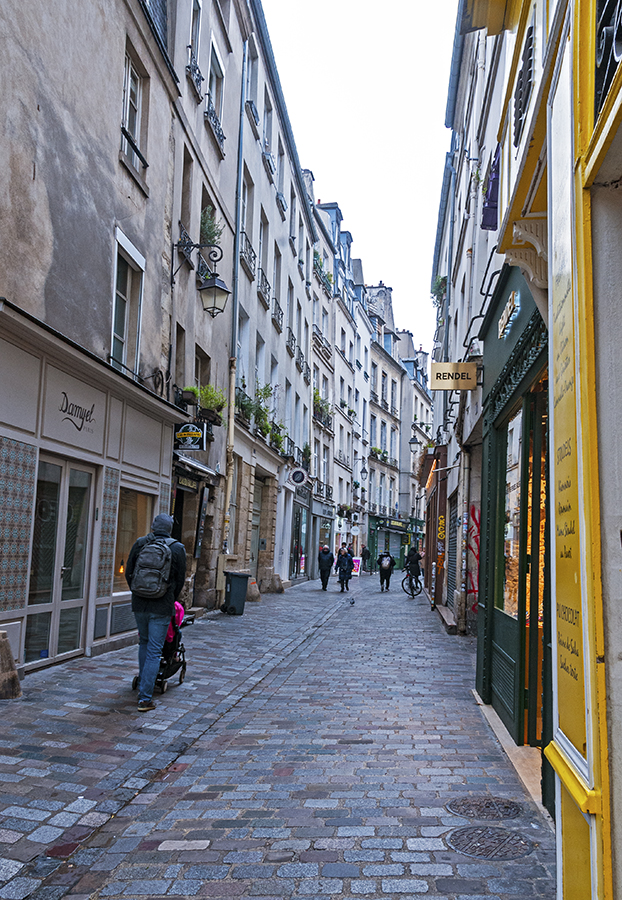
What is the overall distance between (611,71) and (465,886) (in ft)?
10.9

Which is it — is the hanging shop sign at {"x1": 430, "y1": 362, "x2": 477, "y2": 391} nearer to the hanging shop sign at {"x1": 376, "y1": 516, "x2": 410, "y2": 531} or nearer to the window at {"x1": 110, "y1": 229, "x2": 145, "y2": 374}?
the window at {"x1": 110, "y1": 229, "x2": 145, "y2": 374}

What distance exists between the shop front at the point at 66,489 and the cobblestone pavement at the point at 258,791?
0.62 metres

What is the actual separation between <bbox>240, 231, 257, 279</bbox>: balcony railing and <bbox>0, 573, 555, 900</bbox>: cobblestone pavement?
1204cm

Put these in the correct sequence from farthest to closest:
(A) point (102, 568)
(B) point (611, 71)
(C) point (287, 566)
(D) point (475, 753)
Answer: (C) point (287, 566), (A) point (102, 568), (D) point (475, 753), (B) point (611, 71)

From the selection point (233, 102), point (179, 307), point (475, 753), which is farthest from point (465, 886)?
point (233, 102)

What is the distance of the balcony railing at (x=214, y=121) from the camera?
1552 centimetres

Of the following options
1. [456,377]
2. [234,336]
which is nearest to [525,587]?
[456,377]

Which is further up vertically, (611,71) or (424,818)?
(611,71)

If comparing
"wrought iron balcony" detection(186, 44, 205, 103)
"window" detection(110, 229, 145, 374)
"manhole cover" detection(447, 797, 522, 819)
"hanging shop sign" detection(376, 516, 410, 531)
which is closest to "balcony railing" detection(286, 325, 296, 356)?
"wrought iron balcony" detection(186, 44, 205, 103)

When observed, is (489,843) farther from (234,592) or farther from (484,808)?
(234,592)

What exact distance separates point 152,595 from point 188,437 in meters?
5.95

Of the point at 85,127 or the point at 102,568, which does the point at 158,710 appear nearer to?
the point at 102,568

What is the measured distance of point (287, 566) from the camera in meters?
26.7

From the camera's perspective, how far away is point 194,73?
14281 millimetres
